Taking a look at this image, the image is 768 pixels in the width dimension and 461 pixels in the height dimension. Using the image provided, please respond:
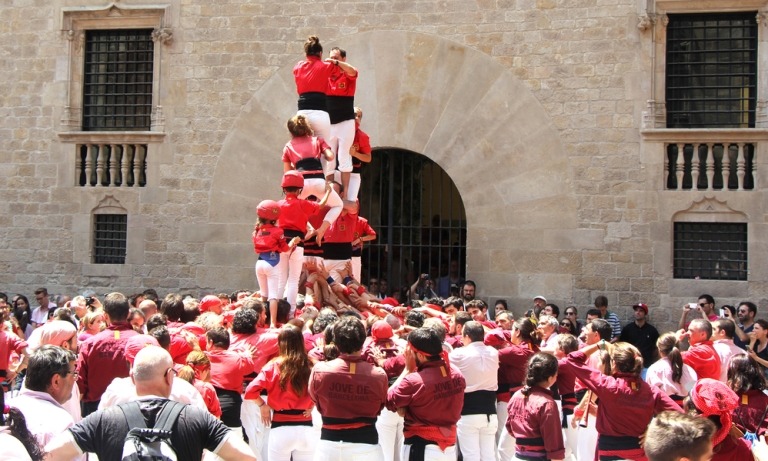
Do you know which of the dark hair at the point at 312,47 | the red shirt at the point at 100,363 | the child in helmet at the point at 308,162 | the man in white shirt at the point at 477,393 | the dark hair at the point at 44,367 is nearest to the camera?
the dark hair at the point at 44,367

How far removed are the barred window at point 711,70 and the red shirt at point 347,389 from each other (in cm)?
1039

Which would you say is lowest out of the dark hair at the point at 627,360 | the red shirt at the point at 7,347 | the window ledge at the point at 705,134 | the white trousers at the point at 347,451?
the white trousers at the point at 347,451

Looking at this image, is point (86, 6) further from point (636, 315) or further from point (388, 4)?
point (636, 315)

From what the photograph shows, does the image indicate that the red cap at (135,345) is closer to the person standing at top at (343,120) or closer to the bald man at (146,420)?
the bald man at (146,420)

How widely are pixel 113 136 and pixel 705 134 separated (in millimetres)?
10126

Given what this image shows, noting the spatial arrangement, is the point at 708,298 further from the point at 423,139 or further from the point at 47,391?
the point at 47,391

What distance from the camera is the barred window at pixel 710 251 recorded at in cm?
1479

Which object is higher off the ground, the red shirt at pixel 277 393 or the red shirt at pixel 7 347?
the red shirt at pixel 7 347

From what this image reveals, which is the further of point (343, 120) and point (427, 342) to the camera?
point (343, 120)

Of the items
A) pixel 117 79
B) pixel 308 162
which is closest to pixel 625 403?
pixel 308 162

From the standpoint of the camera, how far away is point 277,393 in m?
7.01

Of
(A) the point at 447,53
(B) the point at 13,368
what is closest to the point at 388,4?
(A) the point at 447,53

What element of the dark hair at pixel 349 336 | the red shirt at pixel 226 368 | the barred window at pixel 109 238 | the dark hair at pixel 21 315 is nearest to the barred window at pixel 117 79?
the barred window at pixel 109 238

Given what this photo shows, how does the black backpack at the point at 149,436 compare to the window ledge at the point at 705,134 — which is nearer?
the black backpack at the point at 149,436
